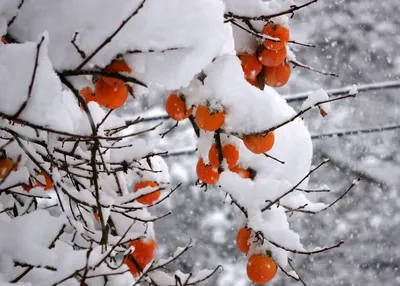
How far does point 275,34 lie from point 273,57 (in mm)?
46

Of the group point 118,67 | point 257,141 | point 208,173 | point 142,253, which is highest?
point 118,67

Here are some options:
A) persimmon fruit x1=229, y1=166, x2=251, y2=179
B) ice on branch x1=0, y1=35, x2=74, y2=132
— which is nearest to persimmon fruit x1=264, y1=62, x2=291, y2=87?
persimmon fruit x1=229, y1=166, x2=251, y2=179

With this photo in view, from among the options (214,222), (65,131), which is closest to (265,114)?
(65,131)

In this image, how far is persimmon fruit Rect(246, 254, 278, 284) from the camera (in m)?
1.15

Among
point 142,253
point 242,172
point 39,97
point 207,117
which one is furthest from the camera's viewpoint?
point 142,253

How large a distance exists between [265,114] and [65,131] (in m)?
0.45

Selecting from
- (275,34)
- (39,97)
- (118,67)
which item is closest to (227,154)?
(275,34)

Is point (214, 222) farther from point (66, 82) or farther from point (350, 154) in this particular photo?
point (66, 82)

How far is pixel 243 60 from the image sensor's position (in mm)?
1173

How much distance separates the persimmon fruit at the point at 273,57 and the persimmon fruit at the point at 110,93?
0.31m

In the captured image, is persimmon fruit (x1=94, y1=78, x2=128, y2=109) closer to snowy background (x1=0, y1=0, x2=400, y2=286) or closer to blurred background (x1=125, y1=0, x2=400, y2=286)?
snowy background (x1=0, y1=0, x2=400, y2=286)

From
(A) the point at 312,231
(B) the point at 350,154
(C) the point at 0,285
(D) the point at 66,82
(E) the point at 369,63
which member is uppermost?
(D) the point at 66,82

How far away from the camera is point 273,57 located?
3.70 ft

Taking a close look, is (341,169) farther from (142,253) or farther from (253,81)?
(253,81)
